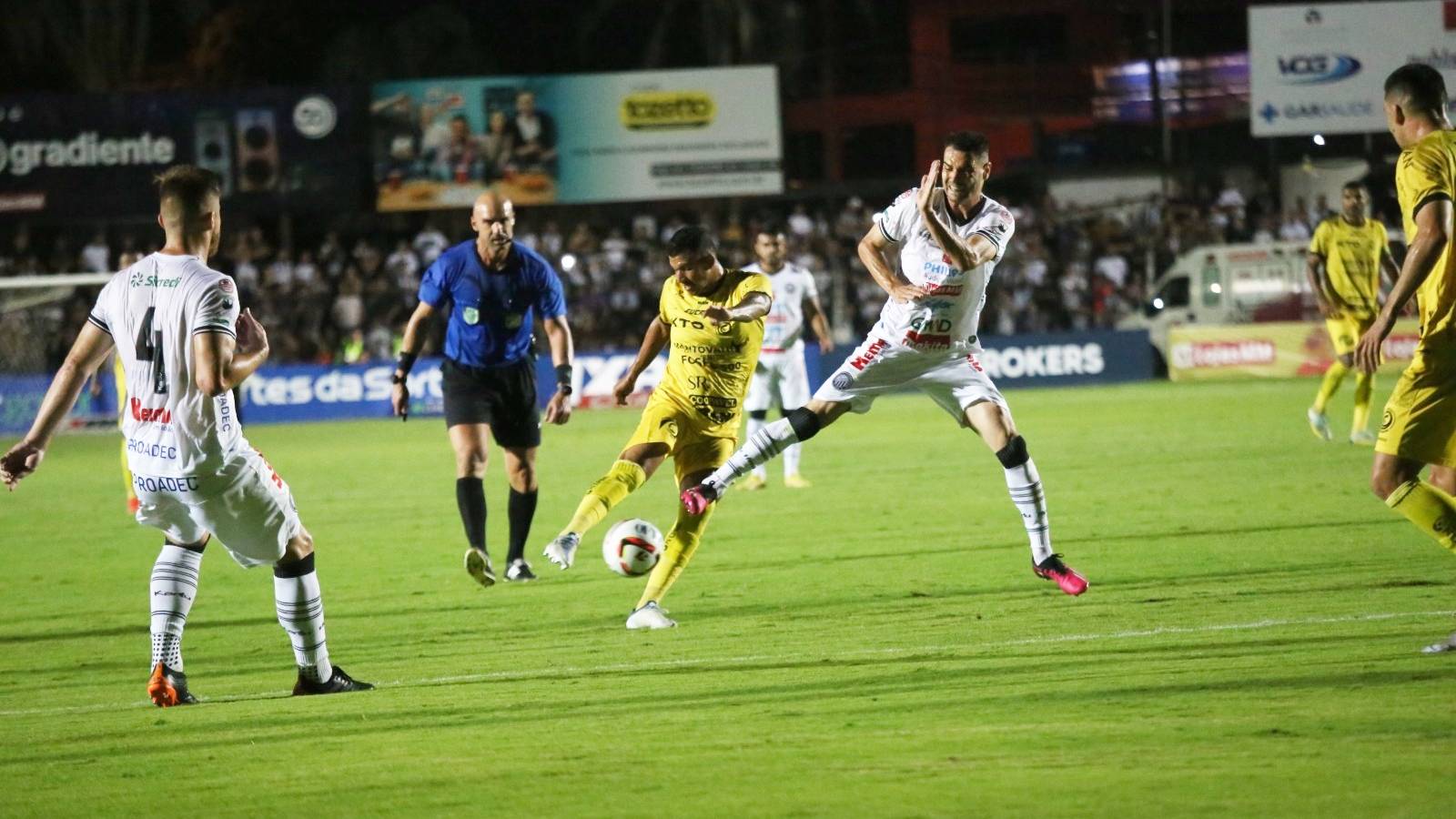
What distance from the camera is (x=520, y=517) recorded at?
1184cm

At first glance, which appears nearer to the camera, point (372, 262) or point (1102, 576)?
point (1102, 576)

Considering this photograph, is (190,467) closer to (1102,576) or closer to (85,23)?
(1102,576)

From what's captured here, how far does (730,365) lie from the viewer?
9.81 metres

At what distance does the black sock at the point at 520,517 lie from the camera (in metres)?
11.8

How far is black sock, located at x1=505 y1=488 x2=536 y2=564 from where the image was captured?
465 inches

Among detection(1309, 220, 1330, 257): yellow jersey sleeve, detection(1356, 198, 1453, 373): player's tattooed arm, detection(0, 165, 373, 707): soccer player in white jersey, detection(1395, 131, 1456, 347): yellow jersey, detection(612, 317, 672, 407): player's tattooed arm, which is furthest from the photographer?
detection(1309, 220, 1330, 257): yellow jersey sleeve

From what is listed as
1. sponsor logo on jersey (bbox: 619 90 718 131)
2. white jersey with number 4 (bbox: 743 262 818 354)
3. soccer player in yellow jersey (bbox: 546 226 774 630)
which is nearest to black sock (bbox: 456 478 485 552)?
soccer player in yellow jersey (bbox: 546 226 774 630)

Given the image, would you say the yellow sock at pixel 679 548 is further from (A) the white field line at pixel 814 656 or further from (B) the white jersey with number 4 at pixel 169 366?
(B) the white jersey with number 4 at pixel 169 366

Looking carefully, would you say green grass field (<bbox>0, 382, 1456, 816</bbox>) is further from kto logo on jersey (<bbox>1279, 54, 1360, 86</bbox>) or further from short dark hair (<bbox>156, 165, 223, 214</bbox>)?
kto logo on jersey (<bbox>1279, 54, 1360, 86</bbox>)

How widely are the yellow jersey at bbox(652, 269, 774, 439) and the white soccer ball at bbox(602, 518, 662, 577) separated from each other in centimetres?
74

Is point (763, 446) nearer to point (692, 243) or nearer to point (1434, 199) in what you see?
point (692, 243)

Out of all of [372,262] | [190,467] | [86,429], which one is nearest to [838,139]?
[372,262]

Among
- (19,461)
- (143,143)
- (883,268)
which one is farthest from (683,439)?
(143,143)

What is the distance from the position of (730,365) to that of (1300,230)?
28.8 m
